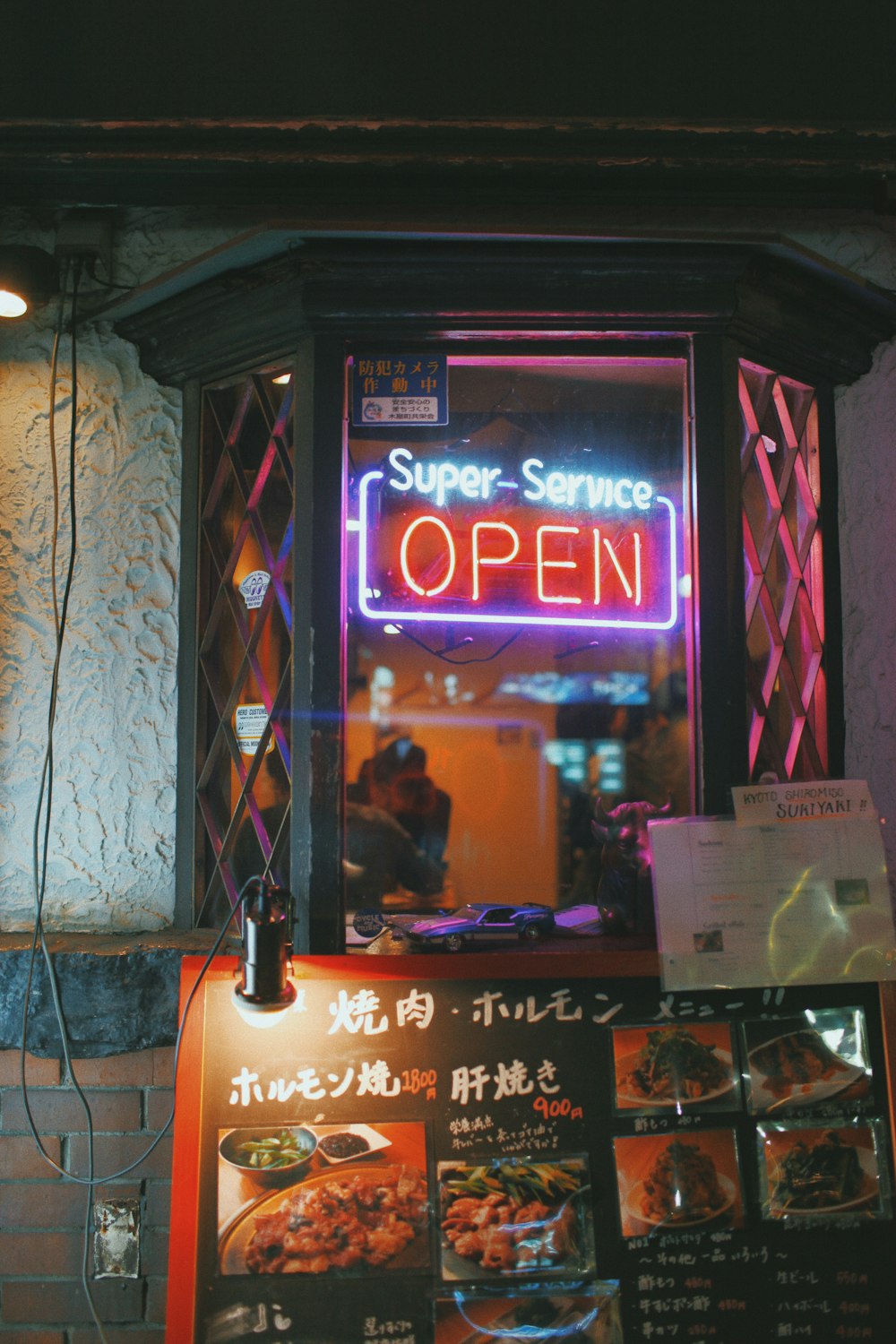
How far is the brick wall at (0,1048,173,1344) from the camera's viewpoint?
12.0 ft

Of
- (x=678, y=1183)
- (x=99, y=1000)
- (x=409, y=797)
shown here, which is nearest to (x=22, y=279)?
(x=99, y=1000)

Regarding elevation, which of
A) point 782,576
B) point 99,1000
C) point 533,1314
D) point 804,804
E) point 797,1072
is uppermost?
point 782,576

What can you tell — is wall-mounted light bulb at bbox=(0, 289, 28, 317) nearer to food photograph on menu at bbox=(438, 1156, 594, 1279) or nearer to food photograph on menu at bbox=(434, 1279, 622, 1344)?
food photograph on menu at bbox=(438, 1156, 594, 1279)

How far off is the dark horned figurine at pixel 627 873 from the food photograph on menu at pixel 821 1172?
3.12 feet

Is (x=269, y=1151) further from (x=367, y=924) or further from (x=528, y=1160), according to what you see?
(x=367, y=924)

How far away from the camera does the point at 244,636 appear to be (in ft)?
13.4

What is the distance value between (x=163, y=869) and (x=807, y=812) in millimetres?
2800

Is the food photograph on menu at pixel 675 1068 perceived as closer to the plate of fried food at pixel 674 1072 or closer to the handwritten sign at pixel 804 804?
the plate of fried food at pixel 674 1072

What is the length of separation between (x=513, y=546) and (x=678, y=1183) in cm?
270

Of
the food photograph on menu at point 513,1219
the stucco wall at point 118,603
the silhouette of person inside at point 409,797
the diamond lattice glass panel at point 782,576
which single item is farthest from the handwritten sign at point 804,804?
the silhouette of person inside at point 409,797

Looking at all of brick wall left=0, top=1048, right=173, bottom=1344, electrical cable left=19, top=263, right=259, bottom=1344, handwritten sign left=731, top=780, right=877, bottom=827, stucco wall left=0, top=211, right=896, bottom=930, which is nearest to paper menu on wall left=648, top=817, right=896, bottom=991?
handwritten sign left=731, top=780, right=877, bottom=827

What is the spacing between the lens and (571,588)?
427cm

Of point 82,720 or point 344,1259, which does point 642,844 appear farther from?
point 82,720

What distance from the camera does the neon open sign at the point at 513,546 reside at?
4.09 meters
